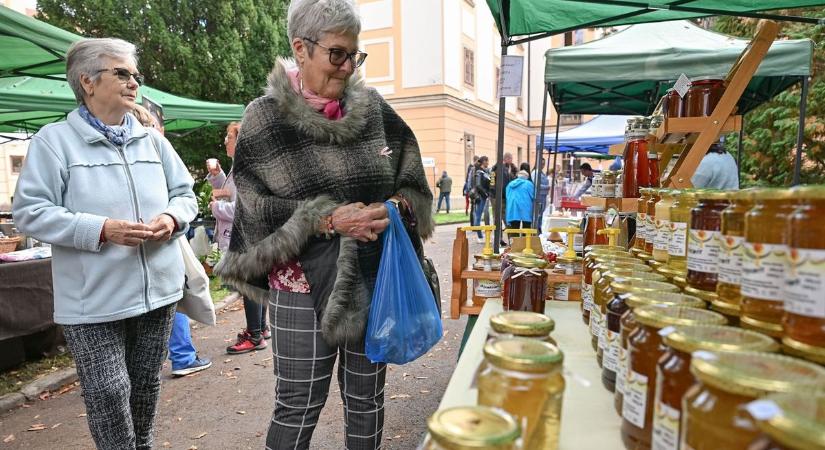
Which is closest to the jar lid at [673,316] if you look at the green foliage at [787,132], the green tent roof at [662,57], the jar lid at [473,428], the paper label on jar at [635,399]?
the paper label on jar at [635,399]

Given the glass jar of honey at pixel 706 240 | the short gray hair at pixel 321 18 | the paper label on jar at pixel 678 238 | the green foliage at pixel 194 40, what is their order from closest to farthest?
the glass jar of honey at pixel 706 240 < the paper label on jar at pixel 678 238 < the short gray hair at pixel 321 18 < the green foliage at pixel 194 40

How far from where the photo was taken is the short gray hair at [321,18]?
1.73 metres

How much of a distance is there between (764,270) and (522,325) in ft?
1.43

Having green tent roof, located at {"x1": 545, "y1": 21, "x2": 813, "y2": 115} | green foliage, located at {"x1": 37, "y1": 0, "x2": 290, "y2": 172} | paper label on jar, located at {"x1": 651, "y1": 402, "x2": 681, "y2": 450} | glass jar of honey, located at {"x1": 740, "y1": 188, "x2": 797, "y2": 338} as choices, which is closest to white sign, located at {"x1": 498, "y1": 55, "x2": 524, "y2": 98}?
green tent roof, located at {"x1": 545, "y1": 21, "x2": 813, "y2": 115}

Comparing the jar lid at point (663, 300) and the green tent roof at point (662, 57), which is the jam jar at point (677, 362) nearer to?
the jar lid at point (663, 300)

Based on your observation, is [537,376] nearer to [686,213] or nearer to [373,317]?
[686,213]

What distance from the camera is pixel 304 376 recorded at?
179cm

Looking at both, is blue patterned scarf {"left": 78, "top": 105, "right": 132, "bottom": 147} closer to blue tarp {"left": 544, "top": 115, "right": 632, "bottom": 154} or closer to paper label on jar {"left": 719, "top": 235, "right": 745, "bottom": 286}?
paper label on jar {"left": 719, "top": 235, "right": 745, "bottom": 286}

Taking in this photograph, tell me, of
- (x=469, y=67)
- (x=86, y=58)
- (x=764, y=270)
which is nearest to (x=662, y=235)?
(x=764, y=270)

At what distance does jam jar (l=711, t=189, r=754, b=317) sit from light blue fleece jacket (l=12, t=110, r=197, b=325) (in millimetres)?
2003

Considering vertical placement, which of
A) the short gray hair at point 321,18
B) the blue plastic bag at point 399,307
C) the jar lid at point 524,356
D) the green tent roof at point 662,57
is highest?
the green tent roof at point 662,57

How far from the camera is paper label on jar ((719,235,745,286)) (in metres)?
0.98

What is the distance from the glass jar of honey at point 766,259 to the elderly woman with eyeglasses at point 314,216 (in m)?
1.15

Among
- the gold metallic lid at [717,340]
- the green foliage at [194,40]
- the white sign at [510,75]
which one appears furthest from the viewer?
the green foliage at [194,40]
